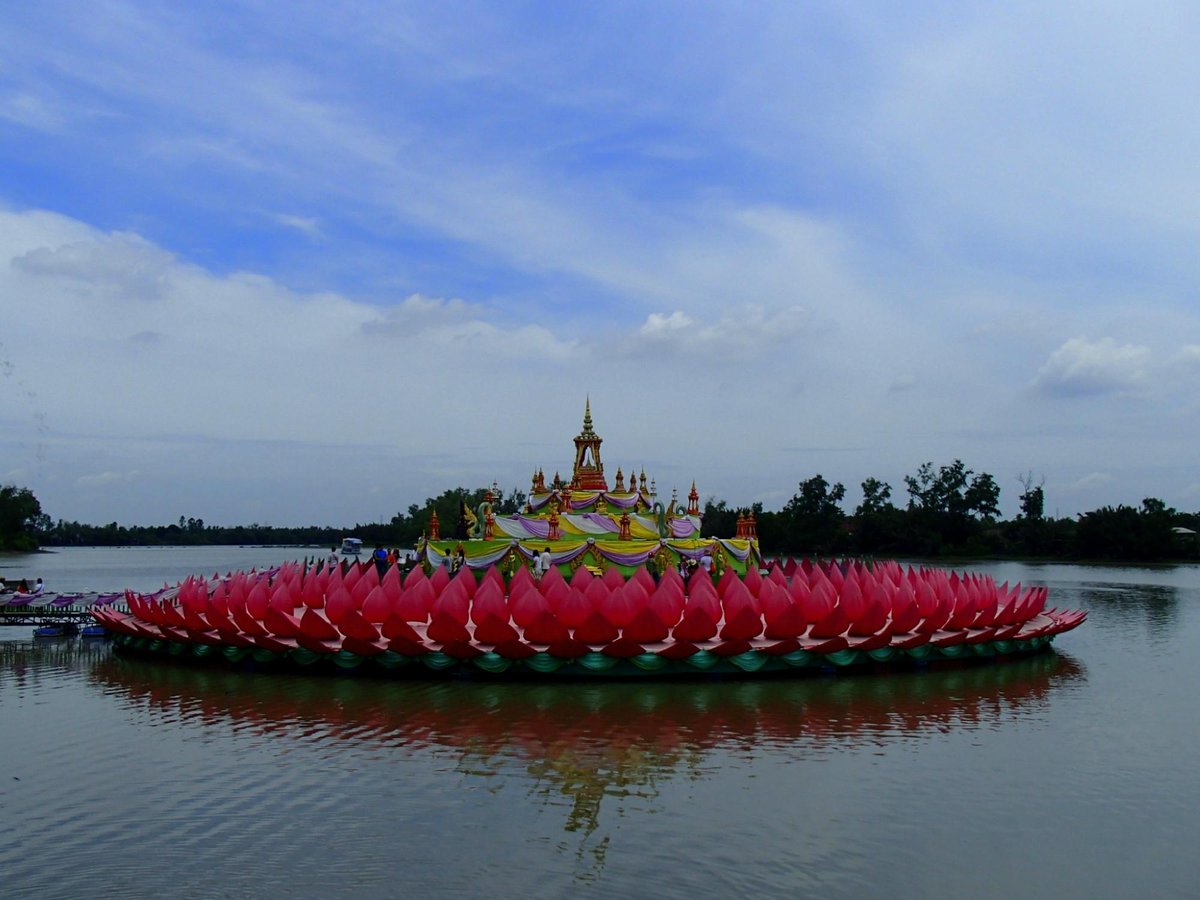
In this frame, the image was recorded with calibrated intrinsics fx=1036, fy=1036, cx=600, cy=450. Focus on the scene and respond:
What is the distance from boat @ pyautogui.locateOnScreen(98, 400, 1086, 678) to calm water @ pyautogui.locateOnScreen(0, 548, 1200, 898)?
339mm

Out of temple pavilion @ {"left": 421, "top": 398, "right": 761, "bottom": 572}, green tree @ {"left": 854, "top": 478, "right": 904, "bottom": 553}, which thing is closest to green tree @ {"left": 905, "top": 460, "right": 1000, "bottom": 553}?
green tree @ {"left": 854, "top": 478, "right": 904, "bottom": 553}

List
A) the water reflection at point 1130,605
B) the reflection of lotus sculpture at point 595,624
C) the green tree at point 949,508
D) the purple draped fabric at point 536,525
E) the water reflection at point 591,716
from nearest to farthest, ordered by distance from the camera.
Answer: the water reflection at point 591,716
the reflection of lotus sculpture at point 595,624
the purple draped fabric at point 536,525
the water reflection at point 1130,605
the green tree at point 949,508

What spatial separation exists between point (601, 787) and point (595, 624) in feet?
11.2

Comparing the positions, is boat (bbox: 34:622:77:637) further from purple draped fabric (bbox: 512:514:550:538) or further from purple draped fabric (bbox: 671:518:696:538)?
purple draped fabric (bbox: 671:518:696:538)

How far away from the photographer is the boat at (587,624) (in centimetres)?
1020

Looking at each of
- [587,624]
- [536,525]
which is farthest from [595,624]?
[536,525]

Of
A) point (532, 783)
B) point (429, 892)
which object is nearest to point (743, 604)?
point (532, 783)

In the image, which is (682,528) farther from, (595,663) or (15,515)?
(15,515)

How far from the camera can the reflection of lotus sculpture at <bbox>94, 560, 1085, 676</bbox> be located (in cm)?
1019

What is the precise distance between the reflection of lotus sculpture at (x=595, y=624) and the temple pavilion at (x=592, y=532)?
3.03m

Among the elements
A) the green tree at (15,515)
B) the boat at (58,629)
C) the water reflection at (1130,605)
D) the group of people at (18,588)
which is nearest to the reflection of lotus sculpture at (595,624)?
the boat at (58,629)

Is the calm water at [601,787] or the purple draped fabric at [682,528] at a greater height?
the purple draped fabric at [682,528]

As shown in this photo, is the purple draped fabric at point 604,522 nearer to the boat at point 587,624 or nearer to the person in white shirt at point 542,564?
the person in white shirt at point 542,564

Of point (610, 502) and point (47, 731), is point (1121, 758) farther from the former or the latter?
point (610, 502)
